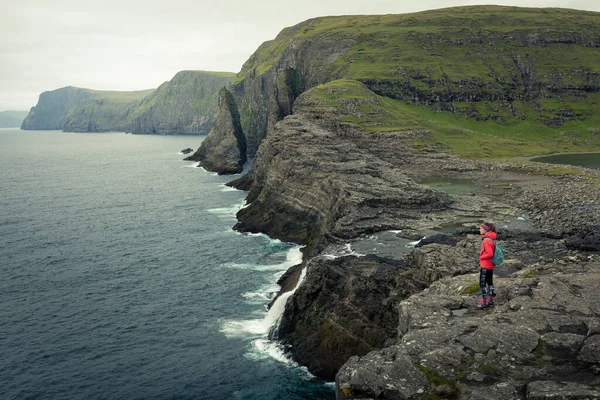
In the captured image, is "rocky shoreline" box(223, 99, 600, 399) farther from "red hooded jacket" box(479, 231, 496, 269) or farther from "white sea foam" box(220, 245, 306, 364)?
"red hooded jacket" box(479, 231, 496, 269)

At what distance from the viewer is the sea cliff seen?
756 inches

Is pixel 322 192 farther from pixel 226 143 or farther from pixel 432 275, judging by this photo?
pixel 226 143

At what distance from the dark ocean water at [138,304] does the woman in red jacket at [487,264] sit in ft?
47.2

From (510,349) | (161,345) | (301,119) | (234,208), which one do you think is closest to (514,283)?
(510,349)

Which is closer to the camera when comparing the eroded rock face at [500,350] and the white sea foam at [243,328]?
the eroded rock face at [500,350]

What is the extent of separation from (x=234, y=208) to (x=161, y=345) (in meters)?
55.6

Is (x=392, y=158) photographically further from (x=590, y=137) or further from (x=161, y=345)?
(x=590, y=137)

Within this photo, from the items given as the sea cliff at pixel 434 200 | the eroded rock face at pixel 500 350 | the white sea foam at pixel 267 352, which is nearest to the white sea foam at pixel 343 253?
the sea cliff at pixel 434 200

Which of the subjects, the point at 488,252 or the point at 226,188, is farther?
the point at 226,188

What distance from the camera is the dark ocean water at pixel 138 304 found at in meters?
34.9

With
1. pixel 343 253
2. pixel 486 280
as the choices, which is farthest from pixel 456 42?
pixel 486 280

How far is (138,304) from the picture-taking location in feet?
160

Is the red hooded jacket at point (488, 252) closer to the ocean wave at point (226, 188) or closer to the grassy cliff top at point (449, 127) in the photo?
the grassy cliff top at point (449, 127)

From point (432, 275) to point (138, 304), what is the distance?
3140 centimetres
